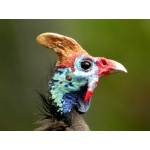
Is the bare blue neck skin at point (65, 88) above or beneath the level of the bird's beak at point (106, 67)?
beneath

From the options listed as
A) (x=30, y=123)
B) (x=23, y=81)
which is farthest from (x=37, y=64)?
(x=30, y=123)

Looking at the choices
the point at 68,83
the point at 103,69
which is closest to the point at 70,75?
the point at 68,83

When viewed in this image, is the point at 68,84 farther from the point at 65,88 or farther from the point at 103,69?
the point at 103,69

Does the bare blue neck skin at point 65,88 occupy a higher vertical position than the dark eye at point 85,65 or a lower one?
lower

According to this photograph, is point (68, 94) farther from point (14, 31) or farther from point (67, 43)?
point (14, 31)

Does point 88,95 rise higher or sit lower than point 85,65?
lower

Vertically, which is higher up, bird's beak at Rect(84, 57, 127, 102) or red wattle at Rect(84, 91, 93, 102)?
bird's beak at Rect(84, 57, 127, 102)
